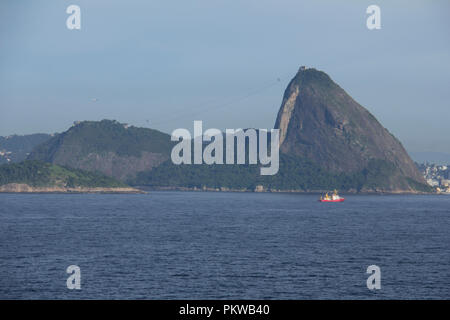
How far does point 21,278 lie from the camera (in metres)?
72.4

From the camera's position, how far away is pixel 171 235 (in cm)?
12044

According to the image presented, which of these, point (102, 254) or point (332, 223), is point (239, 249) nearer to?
point (102, 254)

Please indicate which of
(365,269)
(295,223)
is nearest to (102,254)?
(365,269)

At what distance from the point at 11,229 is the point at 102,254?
45.3 meters

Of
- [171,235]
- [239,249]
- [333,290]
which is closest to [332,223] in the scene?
[171,235]
